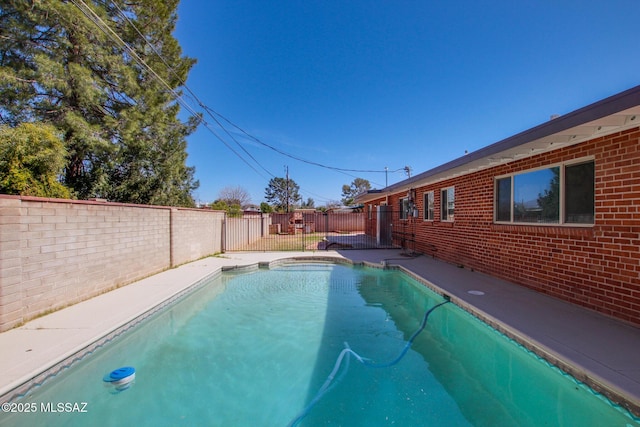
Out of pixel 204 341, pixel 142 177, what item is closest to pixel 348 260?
pixel 204 341

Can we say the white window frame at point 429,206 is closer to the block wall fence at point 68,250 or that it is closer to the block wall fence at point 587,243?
the block wall fence at point 587,243

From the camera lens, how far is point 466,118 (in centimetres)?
1352

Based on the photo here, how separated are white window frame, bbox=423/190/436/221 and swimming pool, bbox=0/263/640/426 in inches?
201

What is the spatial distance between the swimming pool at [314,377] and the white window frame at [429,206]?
511 centimetres

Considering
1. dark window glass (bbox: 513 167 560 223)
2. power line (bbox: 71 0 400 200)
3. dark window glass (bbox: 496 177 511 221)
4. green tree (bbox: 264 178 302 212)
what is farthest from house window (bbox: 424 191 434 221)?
green tree (bbox: 264 178 302 212)

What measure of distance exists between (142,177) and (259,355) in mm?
11720

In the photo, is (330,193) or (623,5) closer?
(623,5)

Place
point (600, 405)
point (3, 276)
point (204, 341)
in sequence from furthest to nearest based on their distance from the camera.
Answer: point (204, 341)
point (3, 276)
point (600, 405)

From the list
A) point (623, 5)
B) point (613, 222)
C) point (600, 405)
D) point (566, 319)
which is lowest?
point (600, 405)

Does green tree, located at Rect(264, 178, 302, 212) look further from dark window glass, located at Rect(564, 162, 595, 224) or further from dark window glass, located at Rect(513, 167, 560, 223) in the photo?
dark window glass, located at Rect(564, 162, 595, 224)

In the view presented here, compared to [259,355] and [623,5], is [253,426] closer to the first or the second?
[259,355]

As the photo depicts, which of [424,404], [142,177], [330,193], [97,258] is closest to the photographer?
[424,404]

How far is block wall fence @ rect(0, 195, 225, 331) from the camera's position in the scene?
12.4 feet

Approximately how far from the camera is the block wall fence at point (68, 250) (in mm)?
3775
